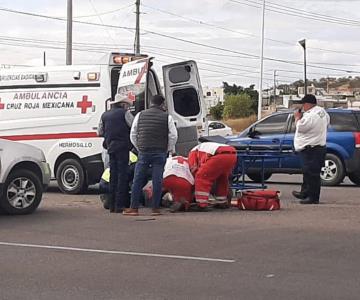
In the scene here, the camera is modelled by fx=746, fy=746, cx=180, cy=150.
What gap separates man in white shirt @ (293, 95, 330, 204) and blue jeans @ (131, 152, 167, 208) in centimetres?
268

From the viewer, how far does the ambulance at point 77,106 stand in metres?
14.2

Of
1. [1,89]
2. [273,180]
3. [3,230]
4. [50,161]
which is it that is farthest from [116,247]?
[273,180]

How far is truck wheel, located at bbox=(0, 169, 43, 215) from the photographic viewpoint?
1109 centimetres

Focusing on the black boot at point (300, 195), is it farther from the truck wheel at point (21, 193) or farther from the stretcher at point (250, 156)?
the truck wheel at point (21, 193)

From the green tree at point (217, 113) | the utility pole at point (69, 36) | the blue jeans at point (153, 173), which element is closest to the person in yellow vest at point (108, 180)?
the blue jeans at point (153, 173)

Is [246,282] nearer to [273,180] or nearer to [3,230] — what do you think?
[3,230]

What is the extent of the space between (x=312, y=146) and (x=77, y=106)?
15.3ft

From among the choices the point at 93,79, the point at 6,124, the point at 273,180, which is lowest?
the point at 273,180

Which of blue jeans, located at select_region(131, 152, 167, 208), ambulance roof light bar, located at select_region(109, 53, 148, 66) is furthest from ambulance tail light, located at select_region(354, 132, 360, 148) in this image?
blue jeans, located at select_region(131, 152, 167, 208)

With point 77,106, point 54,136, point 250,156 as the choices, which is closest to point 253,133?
point 250,156

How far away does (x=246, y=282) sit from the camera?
680cm

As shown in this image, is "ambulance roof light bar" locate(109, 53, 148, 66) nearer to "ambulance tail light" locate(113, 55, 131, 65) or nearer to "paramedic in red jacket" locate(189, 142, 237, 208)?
"ambulance tail light" locate(113, 55, 131, 65)

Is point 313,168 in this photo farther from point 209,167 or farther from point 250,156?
point 209,167

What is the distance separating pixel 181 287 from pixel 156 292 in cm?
28
